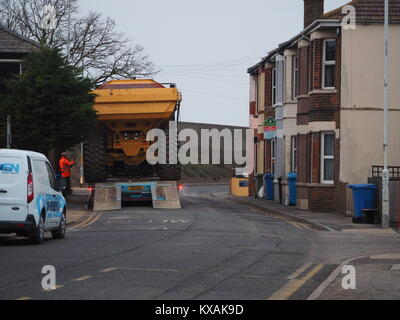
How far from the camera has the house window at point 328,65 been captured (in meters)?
34.4

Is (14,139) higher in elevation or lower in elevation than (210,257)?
higher

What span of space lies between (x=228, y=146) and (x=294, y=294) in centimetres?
7564

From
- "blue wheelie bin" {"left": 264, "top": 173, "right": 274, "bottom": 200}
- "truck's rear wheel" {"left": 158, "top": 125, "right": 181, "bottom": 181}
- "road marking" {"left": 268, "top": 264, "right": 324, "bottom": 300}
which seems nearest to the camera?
"road marking" {"left": 268, "top": 264, "right": 324, "bottom": 300}

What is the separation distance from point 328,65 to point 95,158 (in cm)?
907

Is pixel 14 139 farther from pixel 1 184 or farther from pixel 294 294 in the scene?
pixel 294 294

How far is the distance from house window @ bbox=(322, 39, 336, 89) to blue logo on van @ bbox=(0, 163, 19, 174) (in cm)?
1787

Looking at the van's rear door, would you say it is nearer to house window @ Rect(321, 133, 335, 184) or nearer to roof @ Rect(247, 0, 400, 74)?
roof @ Rect(247, 0, 400, 74)

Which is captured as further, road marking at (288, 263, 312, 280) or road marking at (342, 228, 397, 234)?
road marking at (342, 228, 397, 234)

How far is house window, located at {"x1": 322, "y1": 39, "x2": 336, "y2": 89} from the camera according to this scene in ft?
113

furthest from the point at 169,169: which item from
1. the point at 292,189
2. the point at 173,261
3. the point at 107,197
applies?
the point at 173,261

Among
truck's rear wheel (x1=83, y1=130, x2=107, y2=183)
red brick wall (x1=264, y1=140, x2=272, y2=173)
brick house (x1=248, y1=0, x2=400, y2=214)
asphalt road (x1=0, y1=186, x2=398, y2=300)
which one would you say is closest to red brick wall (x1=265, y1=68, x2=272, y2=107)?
red brick wall (x1=264, y1=140, x2=272, y2=173)
